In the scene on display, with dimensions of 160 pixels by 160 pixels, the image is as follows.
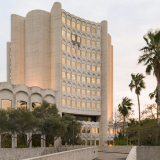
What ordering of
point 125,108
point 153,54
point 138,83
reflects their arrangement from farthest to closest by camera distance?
point 125,108 < point 138,83 < point 153,54

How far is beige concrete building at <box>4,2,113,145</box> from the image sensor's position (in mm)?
69000

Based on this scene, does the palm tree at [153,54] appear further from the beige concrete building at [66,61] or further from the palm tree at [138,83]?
the beige concrete building at [66,61]

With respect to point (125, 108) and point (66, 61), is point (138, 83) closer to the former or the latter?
point (125, 108)

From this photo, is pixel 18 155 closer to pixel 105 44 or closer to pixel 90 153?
pixel 90 153

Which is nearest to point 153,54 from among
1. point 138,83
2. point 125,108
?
point 138,83

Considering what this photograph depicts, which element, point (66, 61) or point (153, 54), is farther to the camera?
point (66, 61)

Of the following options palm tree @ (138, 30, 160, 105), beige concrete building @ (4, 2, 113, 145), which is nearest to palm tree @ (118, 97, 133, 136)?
beige concrete building @ (4, 2, 113, 145)

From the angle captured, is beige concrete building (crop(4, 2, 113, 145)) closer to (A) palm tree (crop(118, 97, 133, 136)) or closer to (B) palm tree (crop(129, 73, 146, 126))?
(A) palm tree (crop(118, 97, 133, 136))

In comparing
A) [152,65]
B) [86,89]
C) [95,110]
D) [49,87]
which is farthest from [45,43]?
[152,65]

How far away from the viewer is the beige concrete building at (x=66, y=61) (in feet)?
226

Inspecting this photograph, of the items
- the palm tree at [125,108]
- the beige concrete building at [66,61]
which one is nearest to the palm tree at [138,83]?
the palm tree at [125,108]

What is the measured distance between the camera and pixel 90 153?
2867cm

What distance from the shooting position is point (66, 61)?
233 feet

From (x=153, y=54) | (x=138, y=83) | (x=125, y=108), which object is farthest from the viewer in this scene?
(x=125, y=108)
